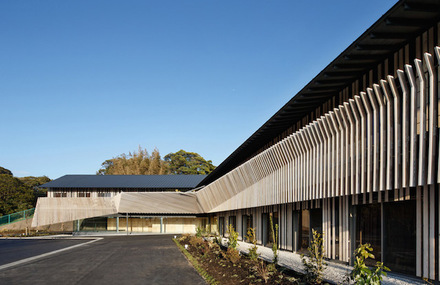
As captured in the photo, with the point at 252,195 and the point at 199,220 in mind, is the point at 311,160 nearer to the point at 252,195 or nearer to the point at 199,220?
the point at 252,195

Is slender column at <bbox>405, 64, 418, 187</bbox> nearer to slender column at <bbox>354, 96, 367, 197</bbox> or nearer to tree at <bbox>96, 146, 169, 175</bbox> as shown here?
slender column at <bbox>354, 96, 367, 197</bbox>

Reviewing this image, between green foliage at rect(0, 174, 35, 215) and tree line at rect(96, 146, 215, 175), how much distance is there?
17.5m

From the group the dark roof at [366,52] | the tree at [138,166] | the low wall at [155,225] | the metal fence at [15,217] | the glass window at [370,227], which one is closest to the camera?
the dark roof at [366,52]

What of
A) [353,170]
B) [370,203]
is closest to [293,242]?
[370,203]

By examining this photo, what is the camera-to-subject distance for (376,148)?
10242 millimetres

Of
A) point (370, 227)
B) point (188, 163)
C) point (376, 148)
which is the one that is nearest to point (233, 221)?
point (370, 227)

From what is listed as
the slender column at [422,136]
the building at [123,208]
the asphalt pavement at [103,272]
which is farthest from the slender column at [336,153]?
the building at [123,208]

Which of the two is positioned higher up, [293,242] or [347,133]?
[347,133]

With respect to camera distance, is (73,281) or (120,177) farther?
(120,177)

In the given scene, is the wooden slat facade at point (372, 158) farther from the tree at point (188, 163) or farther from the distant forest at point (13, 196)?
the tree at point (188, 163)

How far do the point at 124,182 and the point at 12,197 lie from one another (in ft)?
49.2

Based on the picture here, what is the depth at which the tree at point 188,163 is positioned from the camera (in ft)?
261

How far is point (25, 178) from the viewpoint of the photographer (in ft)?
258

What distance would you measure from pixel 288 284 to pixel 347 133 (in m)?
4.91
